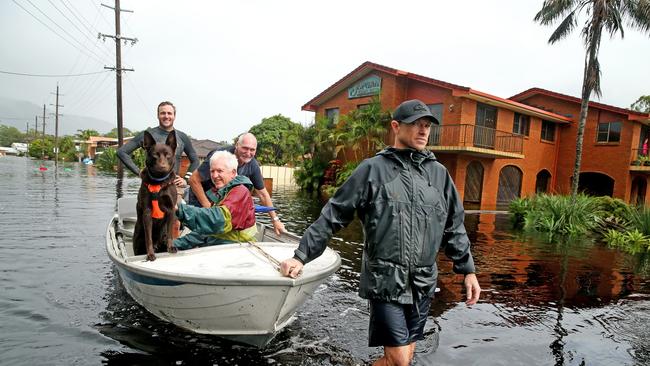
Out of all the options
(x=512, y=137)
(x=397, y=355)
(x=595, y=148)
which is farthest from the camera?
(x=595, y=148)

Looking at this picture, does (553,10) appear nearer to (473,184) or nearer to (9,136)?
(473,184)

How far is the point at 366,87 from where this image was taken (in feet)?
86.9

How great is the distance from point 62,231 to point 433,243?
10.9 metres

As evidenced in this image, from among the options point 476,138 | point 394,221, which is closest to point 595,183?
point 476,138

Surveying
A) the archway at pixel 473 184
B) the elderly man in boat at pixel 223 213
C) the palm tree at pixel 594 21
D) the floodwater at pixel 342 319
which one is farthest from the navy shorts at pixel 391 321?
the archway at pixel 473 184

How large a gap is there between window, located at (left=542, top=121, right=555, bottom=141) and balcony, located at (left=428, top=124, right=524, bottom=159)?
11.5 feet

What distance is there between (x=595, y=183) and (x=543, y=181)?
366cm

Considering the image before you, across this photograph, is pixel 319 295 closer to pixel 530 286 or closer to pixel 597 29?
pixel 530 286

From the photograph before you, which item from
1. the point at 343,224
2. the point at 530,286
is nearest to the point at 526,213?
the point at 530,286

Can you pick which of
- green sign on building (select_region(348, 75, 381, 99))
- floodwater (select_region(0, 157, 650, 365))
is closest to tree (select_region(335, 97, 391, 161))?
green sign on building (select_region(348, 75, 381, 99))

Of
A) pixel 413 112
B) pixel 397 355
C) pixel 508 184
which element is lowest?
pixel 397 355

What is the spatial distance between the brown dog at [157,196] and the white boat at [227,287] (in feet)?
0.87

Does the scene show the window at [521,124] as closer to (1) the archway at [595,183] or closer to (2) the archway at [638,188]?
(1) the archway at [595,183]

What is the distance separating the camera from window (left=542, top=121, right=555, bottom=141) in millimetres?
26031
